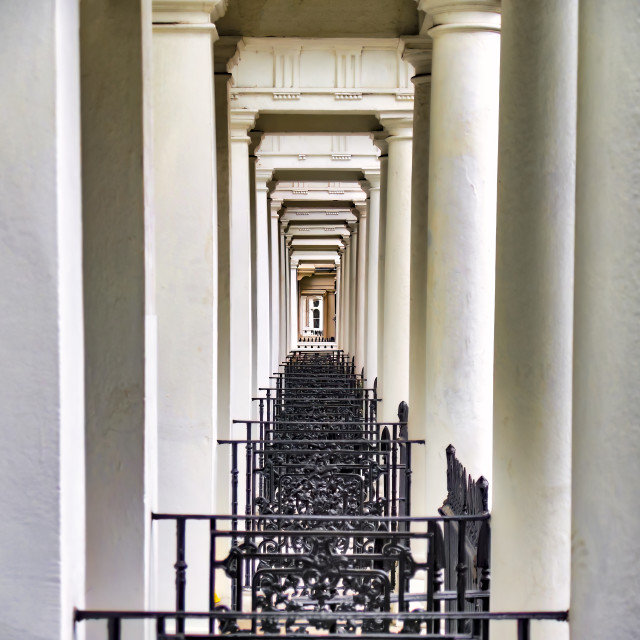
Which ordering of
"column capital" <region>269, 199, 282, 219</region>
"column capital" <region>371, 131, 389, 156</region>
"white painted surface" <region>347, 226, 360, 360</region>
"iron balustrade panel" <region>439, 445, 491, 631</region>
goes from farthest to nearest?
"white painted surface" <region>347, 226, 360, 360</region> < "column capital" <region>269, 199, 282, 219</region> < "column capital" <region>371, 131, 389, 156</region> < "iron balustrade panel" <region>439, 445, 491, 631</region>

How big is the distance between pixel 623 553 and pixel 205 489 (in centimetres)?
454

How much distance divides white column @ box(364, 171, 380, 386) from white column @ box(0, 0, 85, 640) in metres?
14.0

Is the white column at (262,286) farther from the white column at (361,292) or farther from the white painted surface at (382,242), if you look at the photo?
the white column at (361,292)

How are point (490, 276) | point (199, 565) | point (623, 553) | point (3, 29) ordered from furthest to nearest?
1. point (490, 276)
2. point (199, 565)
3. point (3, 29)
4. point (623, 553)

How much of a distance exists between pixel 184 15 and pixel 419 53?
10.1 ft

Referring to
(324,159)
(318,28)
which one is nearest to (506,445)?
(318,28)

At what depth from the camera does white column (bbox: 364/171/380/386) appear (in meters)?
17.6

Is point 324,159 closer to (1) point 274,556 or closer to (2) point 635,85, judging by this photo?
(1) point 274,556

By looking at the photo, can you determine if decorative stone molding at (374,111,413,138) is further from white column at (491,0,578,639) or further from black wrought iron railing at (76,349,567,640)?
white column at (491,0,578,639)

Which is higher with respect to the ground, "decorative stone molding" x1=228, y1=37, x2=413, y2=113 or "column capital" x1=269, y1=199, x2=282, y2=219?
"decorative stone molding" x1=228, y1=37, x2=413, y2=113

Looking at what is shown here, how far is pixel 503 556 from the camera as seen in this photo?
4.61 m

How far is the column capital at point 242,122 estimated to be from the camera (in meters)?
12.6

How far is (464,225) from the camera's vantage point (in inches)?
300

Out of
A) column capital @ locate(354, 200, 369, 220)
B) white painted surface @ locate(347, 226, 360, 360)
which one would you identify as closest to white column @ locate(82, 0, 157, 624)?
column capital @ locate(354, 200, 369, 220)
